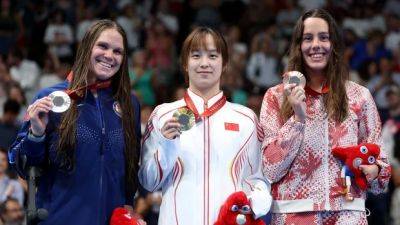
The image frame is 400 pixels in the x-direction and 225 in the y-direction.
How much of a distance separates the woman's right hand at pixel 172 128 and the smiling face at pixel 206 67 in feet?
1.38

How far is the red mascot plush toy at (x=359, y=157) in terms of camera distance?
5.88m

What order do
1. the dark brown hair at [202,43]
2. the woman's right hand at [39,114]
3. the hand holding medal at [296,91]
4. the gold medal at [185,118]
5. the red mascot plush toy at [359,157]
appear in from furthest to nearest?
the dark brown hair at [202,43] → the red mascot plush toy at [359,157] → the hand holding medal at [296,91] → the gold medal at [185,118] → the woman's right hand at [39,114]

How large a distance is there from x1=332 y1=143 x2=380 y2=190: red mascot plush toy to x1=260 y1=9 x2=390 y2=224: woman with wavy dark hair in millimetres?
34

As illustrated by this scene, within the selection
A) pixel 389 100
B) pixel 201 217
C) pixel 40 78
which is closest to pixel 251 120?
pixel 201 217

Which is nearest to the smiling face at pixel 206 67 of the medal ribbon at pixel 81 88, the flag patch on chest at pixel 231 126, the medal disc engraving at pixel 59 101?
the flag patch on chest at pixel 231 126

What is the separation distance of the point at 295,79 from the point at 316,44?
0.35m

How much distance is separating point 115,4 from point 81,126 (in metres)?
10.5

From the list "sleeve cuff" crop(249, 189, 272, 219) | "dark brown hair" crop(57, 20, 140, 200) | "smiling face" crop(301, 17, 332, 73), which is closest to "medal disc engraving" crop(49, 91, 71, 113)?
"dark brown hair" crop(57, 20, 140, 200)

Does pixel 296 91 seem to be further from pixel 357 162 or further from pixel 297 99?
pixel 357 162

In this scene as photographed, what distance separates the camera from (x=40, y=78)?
45.4ft

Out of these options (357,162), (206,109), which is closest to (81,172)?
(206,109)

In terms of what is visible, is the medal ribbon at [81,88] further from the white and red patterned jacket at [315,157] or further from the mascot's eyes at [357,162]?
the mascot's eyes at [357,162]

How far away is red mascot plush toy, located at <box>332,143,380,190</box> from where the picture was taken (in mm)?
5883

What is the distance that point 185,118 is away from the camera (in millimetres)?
5703
